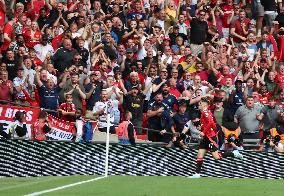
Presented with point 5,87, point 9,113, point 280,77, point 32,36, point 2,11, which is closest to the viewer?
point 9,113

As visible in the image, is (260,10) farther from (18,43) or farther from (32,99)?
(32,99)

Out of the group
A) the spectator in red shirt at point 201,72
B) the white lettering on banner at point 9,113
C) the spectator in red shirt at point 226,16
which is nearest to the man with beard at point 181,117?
the spectator in red shirt at point 201,72

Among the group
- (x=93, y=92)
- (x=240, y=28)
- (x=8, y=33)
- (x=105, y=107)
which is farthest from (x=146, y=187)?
(x=240, y=28)

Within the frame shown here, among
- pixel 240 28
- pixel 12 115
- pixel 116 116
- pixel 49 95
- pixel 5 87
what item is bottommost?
pixel 116 116

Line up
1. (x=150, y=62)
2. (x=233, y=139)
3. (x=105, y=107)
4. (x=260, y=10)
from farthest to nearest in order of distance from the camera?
1. (x=260, y=10)
2. (x=150, y=62)
3. (x=105, y=107)
4. (x=233, y=139)

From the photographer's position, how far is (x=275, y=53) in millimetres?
30359

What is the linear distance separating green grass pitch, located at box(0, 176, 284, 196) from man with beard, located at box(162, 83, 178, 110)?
18.3 feet

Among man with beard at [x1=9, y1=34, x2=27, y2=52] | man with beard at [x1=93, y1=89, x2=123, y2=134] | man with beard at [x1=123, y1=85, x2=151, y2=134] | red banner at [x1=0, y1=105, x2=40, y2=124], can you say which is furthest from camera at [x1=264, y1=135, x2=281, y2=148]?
man with beard at [x1=9, y1=34, x2=27, y2=52]

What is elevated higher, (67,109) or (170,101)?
(170,101)

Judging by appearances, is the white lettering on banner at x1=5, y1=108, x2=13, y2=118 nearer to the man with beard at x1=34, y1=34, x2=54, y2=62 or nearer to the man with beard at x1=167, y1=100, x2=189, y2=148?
the man with beard at x1=34, y1=34, x2=54, y2=62

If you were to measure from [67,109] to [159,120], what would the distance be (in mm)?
2599

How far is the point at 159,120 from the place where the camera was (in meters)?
25.4

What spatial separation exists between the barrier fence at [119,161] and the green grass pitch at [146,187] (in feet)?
4.47

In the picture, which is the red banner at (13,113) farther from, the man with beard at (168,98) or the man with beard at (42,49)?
the man with beard at (168,98)
